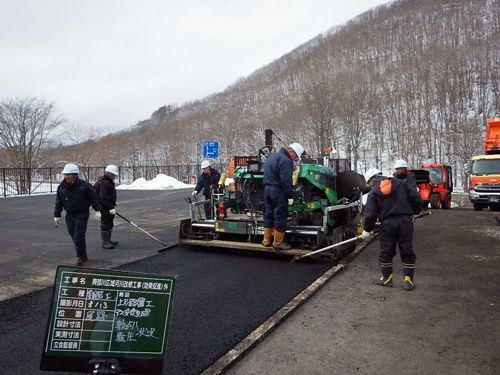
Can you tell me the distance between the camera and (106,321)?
86.4 inches

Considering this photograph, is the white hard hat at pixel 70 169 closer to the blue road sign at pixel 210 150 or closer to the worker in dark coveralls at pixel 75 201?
the worker in dark coveralls at pixel 75 201

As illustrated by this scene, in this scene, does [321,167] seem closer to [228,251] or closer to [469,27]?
[228,251]

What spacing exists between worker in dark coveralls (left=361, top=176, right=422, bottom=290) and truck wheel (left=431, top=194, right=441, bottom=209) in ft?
37.3

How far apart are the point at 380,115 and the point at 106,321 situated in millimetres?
43198

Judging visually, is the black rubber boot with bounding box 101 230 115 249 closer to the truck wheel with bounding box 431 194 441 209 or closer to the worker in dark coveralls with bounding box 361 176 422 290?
the worker in dark coveralls with bounding box 361 176 422 290

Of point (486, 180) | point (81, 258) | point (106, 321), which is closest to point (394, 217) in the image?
point (106, 321)

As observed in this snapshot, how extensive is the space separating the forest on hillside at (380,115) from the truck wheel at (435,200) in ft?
45.1

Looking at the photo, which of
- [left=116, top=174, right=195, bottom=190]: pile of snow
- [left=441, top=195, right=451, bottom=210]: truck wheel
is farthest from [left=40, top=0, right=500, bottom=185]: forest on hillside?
[left=116, top=174, right=195, bottom=190]: pile of snow

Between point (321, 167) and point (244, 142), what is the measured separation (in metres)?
39.7

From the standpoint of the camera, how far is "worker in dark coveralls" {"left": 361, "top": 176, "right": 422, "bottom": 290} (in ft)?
15.5

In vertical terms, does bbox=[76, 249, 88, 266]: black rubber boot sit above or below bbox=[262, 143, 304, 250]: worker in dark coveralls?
below

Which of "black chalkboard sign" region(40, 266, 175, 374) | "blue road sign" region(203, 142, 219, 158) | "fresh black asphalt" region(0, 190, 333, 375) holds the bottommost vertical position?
"fresh black asphalt" region(0, 190, 333, 375)

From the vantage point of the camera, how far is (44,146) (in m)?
34.5

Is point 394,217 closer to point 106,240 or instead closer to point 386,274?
point 386,274
